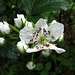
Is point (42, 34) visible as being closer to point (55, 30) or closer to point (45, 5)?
point (55, 30)

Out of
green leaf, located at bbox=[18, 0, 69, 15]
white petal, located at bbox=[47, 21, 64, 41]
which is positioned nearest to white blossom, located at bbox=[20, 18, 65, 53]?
white petal, located at bbox=[47, 21, 64, 41]

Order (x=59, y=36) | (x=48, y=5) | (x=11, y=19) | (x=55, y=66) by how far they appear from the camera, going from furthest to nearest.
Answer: (x=55, y=66), (x=11, y=19), (x=48, y=5), (x=59, y=36)

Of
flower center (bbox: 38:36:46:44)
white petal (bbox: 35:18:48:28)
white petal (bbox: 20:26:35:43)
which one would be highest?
white petal (bbox: 35:18:48:28)

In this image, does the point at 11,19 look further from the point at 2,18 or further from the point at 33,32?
the point at 33,32

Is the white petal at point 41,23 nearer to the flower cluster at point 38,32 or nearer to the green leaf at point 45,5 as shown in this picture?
the flower cluster at point 38,32

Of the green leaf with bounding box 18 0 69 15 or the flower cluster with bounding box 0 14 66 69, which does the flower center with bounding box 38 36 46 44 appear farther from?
the green leaf with bounding box 18 0 69 15

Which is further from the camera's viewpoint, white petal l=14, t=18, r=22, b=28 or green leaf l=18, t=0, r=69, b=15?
green leaf l=18, t=0, r=69, b=15

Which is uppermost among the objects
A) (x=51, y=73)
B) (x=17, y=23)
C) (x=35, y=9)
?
(x=35, y=9)

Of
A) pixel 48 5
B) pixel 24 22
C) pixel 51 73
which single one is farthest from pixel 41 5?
pixel 51 73
